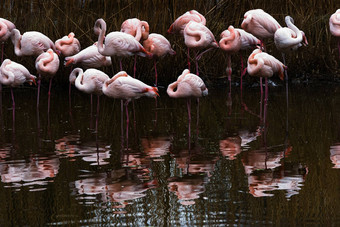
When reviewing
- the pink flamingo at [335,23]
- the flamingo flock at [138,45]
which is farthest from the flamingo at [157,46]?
the pink flamingo at [335,23]

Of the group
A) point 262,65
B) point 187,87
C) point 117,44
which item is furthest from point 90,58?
point 187,87

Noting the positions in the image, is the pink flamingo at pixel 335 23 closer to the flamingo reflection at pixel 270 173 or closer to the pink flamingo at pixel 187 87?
the pink flamingo at pixel 187 87

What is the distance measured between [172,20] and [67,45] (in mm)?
2185

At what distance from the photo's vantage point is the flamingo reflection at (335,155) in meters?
A: 5.81

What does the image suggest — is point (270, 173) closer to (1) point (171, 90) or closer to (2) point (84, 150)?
(2) point (84, 150)

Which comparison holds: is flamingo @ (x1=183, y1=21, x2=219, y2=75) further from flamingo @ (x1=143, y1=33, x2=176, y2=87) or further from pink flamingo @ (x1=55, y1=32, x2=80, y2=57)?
pink flamingo @ (x1=55, y1=32, x2=80, y2=57)

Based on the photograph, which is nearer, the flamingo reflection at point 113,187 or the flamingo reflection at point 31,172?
the flamingo reflection at point 113,187

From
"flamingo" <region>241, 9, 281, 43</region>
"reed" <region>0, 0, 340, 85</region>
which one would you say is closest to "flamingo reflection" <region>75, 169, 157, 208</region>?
"flamingo" <region>241, 9, 281, 43</region>

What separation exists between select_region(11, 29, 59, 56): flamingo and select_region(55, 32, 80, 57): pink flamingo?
0.18 metres

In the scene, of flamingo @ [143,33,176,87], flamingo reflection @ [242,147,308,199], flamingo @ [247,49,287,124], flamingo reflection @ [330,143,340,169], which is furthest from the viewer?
flamingo @ [143,33,176,87]

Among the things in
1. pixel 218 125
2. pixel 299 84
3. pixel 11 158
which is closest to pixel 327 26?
pixel 299 84

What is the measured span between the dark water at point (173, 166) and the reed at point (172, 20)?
2.31 m

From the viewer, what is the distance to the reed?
11.9 meters

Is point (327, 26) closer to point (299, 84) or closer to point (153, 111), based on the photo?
point (299, 84)
